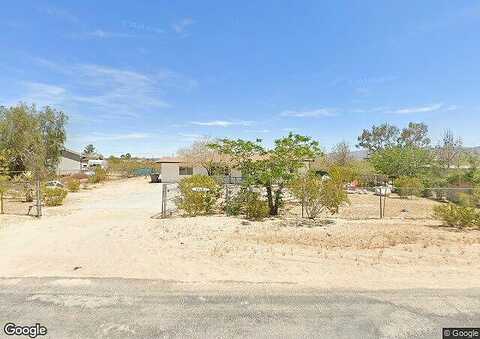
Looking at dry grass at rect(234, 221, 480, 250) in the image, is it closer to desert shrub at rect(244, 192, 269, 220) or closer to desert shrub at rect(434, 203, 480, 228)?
desert shrub at rect(434, 203, 480, 228)

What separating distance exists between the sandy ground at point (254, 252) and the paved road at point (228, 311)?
461mm

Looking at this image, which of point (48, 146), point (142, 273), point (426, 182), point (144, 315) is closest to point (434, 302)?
point (144, 315)

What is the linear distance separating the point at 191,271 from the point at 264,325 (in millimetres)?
2357

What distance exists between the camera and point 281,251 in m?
7.21

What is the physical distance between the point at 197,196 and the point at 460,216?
29.5 ft

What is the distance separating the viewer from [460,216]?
32.1 ft

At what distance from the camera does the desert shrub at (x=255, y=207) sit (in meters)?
11.7

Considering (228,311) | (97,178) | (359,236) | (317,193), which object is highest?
(97,178)

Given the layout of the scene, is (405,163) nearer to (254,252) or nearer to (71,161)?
(254,252)

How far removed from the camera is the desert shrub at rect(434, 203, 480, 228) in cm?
972

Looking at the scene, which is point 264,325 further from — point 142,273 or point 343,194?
point 343,194

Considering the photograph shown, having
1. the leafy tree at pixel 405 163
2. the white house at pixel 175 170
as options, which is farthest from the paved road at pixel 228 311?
the white house at pixel 175 170

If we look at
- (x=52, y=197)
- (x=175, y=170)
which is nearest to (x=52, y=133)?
(x=175, y=170)

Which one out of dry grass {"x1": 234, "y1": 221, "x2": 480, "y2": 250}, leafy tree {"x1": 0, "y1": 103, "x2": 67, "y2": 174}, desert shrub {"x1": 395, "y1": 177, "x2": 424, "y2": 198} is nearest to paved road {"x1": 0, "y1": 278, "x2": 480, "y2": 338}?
dry grass {"x1": 234, "y1": 221, "x2": 480, "y2": 250}
